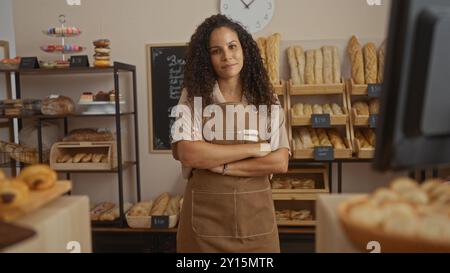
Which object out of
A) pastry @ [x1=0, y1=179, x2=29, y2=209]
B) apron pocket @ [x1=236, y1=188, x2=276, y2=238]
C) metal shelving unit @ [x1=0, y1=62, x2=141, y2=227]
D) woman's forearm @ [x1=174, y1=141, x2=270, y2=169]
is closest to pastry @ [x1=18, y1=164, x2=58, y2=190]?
pastry @ [x1=0, y1=179, x2=29, y2=209]

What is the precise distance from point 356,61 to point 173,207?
1.64 m

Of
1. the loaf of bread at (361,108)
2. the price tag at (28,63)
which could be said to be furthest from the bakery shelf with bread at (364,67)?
the price tag at (28,63)

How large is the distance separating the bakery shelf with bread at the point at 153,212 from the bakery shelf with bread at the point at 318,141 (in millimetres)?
907

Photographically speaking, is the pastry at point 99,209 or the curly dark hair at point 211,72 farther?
the pastry at point 99,209

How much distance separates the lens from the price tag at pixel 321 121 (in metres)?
2.91

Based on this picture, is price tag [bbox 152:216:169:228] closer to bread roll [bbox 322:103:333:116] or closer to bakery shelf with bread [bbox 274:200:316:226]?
bakery shelf with bread [bbox 274:200:316:226]

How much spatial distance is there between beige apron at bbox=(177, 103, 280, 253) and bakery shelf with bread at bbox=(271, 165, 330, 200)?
1.25 m

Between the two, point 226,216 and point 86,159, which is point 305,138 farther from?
point 86,159

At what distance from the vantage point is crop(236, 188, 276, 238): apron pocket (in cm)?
171

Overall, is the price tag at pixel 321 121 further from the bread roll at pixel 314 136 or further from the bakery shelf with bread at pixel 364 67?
the bakery shelf with bread at pixel 364 67

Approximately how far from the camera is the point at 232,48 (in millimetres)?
1726

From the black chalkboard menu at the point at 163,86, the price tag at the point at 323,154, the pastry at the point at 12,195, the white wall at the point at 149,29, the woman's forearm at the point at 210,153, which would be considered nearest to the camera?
the pastry at the point at 12,195

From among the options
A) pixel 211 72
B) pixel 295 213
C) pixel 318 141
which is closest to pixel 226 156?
pixel 211 72

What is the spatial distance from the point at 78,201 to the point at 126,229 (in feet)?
7.51
